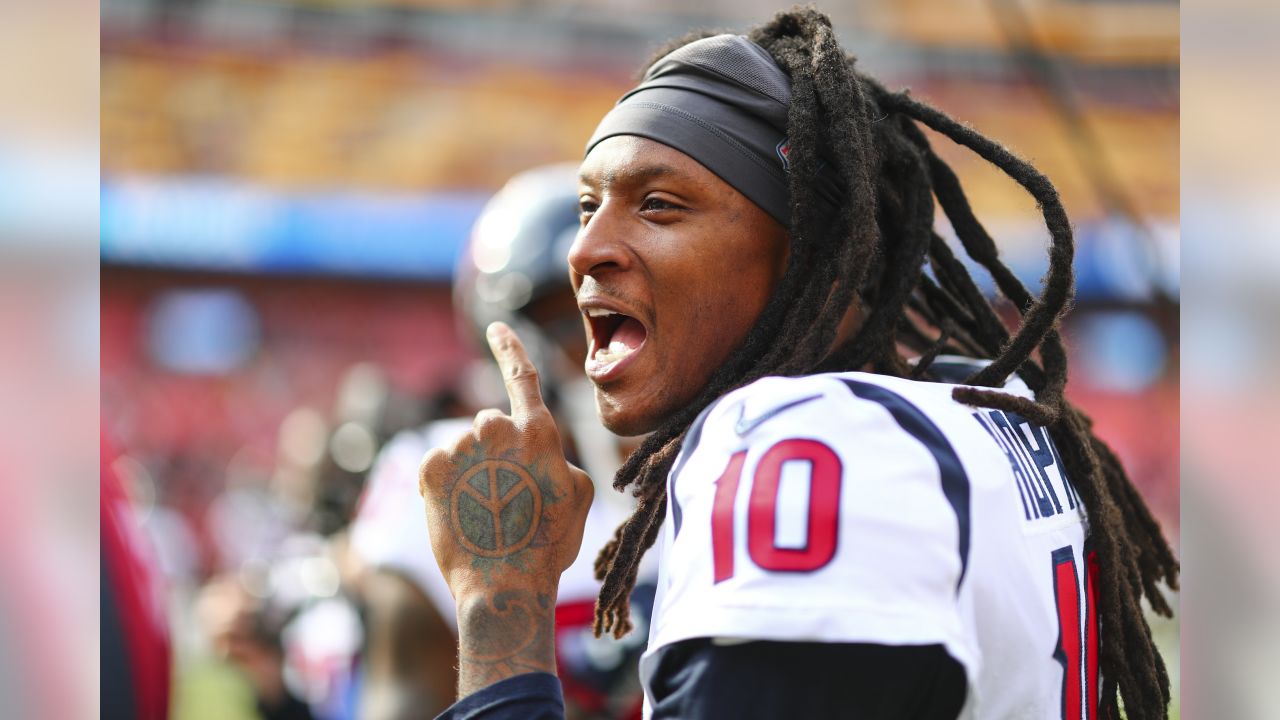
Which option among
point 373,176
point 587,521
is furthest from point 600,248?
point 373,176

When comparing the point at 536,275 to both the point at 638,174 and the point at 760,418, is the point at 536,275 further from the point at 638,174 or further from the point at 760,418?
the point at 760,418

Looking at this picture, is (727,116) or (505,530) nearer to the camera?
(505,530)

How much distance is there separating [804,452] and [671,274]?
52cm

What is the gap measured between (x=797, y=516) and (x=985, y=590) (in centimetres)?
25

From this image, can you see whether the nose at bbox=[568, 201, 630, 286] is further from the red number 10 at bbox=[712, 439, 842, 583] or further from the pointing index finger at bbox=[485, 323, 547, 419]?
the red number 10 at bbox=[712, 439, 842, 583]

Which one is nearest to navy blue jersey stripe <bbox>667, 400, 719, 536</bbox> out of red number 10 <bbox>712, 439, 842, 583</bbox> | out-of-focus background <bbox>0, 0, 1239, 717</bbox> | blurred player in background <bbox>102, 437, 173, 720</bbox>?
red number 10 <bbox>712, 439, 842, 583</bbox>

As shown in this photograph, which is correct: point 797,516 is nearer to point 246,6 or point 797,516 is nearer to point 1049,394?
point 1049,394

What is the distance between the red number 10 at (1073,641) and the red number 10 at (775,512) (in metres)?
0.40

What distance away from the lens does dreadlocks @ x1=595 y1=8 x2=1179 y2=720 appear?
1.84 m

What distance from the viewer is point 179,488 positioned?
1842 cm

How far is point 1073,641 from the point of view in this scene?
1692 mm

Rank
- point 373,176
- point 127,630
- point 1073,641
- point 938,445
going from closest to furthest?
point 938,445 → point 1073,641 → point 127,630 → point 373,176
